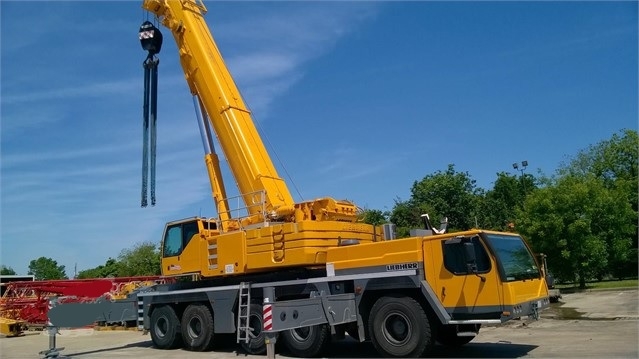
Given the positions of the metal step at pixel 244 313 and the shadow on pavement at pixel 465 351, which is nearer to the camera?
the shadow on pavement at pixel 465 351

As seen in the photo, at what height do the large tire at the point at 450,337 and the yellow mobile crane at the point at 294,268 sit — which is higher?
the yellow mobile crane at the point at 294,268

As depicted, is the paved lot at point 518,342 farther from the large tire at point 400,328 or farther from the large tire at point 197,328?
the large tire at point 400,328

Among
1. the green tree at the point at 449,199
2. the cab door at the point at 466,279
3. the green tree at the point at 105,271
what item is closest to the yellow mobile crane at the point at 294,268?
the cab door at the point at 466,279

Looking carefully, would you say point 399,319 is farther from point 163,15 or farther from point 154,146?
point 163,15

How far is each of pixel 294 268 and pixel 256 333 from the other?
1.90m

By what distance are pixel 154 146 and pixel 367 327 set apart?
870cm

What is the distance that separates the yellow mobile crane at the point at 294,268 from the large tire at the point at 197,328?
3cm

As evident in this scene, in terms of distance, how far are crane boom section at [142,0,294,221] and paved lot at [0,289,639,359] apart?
12.8ft

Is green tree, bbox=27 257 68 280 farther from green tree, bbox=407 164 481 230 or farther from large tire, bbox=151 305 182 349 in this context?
large tire, bbox=151 305 182 349

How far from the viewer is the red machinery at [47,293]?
23922mm

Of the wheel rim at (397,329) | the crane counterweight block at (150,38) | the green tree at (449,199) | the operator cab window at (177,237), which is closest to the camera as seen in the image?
the wheel rim at (397,329)

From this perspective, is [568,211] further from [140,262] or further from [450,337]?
[140,262]

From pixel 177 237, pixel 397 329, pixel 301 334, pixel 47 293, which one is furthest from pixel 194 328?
pixel 47 293

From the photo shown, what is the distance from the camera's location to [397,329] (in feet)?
34.9
